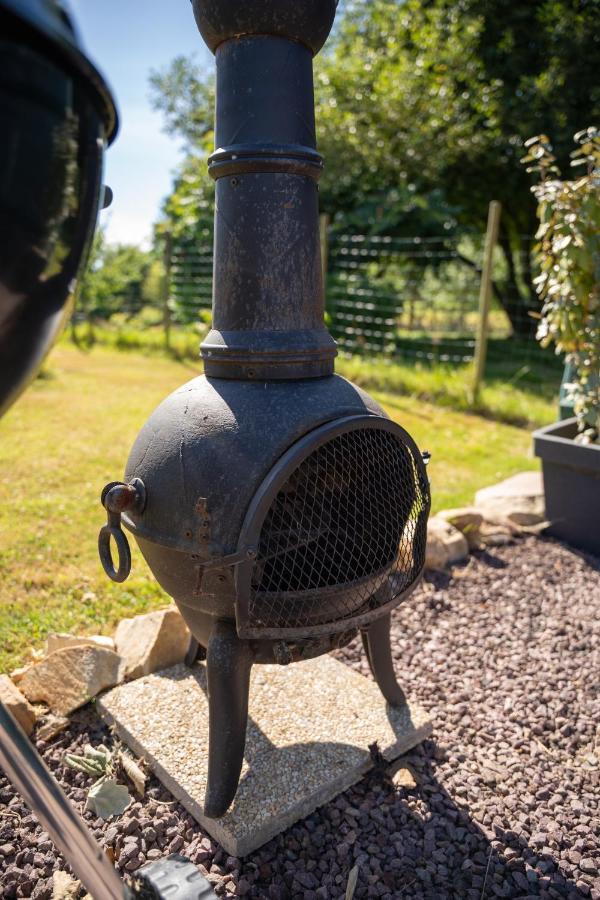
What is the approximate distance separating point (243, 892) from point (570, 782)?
100 centimetres

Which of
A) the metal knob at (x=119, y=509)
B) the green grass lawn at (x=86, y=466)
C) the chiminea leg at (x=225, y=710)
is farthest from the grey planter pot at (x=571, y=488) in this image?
the metal knob at (x=119, y=509)

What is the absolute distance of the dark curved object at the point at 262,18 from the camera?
5.04 feet

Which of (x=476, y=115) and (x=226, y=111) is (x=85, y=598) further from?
(x=476, y=115)

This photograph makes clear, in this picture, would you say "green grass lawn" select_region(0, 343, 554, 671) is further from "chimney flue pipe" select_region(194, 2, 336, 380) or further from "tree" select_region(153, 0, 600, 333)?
"tree" select_region(153, 0, 600, 333)

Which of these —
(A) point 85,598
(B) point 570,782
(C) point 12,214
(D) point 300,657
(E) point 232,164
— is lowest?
(B) point 570,782

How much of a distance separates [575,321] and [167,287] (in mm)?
7853

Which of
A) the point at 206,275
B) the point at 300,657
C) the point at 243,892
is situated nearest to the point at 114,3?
the point at 300,657

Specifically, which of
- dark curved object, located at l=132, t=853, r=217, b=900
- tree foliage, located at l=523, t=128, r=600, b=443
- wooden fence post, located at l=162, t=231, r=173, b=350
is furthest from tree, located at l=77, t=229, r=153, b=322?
dark curved object, located at l=132, t=853, r=217, b=900

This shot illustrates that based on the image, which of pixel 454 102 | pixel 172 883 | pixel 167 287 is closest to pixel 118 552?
Result: pixel 172 883

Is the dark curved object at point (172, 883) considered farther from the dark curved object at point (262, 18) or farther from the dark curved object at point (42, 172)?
the dark curved object at point (262, 18)

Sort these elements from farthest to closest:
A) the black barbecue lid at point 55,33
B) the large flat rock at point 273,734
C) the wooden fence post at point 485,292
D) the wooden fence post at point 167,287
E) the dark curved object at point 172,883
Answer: the wooden fence post at point 167,287, the wooden fence post at point 485,292, the large flat rock at point 273,734, the dark curved object at point 172,883, the black barbecue lid at point 55,33

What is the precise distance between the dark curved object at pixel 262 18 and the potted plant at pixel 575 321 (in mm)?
2008

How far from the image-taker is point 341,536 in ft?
5.52

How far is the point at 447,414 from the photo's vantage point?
20.2 ft
